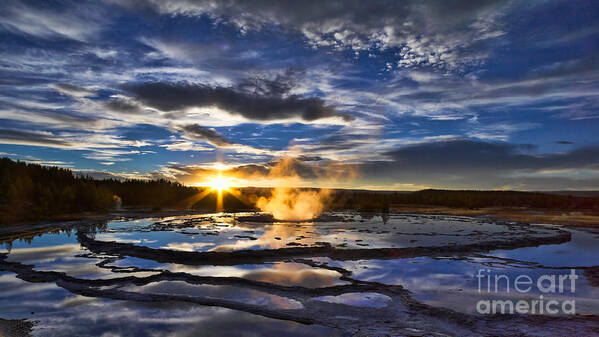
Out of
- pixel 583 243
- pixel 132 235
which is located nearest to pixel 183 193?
pixel 132 235

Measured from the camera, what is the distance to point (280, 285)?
11.8 metres

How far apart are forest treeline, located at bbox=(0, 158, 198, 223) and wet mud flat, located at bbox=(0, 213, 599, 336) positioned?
2589 cm

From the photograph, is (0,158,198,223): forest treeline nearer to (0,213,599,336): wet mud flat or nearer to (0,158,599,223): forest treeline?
(0,158,599,223): forest treeline

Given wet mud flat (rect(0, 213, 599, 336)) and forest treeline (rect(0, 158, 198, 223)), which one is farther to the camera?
forest treeline (rect(0, 158, 198, 223))

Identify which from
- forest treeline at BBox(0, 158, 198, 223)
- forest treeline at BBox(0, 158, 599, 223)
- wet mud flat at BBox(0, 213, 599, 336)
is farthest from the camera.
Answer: forest treeline at BBox(0, 158, 599, 223)

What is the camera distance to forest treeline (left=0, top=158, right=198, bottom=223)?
1789 inches

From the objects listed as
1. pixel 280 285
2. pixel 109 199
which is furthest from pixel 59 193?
pixel 280 285

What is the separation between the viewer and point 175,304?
33.1 feet

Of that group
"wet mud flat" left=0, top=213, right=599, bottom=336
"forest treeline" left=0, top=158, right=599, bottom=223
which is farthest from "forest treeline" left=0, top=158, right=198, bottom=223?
"wet mud flat" left=0, top=213, right=599, bottom=336

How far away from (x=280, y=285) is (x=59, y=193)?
54385mm

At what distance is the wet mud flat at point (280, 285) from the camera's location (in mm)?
8453

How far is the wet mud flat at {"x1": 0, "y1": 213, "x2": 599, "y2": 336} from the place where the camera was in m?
8.45

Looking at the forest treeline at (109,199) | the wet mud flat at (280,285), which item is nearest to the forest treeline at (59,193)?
the forest treeline at (109,199)

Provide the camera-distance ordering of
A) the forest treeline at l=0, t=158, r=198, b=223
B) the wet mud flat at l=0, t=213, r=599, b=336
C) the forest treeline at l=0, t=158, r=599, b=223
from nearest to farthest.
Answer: the wet mud flat at l=0, t=213, r=599, b=336 → the forest treeline at l=0, t=158, r=198, b=223 → the forest treeline at l=0, t=158, r=599, b=223
